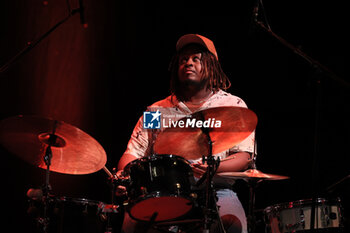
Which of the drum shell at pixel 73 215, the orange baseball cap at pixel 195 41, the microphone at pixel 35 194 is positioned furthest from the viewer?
the orange baseball cap at pixel 195 41

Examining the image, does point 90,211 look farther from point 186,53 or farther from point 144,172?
point 186,53

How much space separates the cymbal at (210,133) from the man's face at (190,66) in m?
0.83

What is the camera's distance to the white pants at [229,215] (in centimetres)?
246

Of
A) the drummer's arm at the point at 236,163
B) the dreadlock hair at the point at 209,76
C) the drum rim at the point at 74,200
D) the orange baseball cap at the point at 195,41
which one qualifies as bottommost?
the drum rim at the point at 74,200

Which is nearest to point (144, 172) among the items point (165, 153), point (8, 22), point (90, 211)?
point (165, 153)

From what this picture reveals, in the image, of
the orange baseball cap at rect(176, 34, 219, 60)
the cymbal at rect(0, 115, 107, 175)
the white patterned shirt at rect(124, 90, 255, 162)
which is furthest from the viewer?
the orange baseball cap at rect(176, 34, 219, 60)

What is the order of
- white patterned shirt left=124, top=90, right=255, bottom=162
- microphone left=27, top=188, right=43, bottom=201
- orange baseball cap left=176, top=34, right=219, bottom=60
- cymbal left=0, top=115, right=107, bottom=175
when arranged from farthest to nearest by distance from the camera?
orange baseball cap left=176, top=34, right=219, bottom=60 < white patterned shirt left=124, top=90, right=255, bottom=162 < microphone left=27, top=188, right=43, bottom=201 < cymbal left=0, top=115, right=107, bottom=175

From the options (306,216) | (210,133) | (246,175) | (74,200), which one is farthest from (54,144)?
(306,216)

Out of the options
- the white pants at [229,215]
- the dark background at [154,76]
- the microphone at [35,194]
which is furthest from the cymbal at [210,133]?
the dark background at [154,76]

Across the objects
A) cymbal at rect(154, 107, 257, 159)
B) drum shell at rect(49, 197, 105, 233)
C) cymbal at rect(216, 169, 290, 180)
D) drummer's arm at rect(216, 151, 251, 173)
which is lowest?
drum shell at rect(49, 197, 105, 233)

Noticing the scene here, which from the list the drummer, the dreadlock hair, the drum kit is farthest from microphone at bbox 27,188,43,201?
the dreadlock hair

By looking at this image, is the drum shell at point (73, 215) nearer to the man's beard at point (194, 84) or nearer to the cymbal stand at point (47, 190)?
Result: the cymbal stand at point (47, 190)

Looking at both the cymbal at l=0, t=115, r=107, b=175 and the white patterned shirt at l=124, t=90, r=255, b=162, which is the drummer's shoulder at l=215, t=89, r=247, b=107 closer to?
the white patterned shirt at l=124, t=90, r=255, b=162

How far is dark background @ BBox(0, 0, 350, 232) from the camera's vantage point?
12.2 feet
